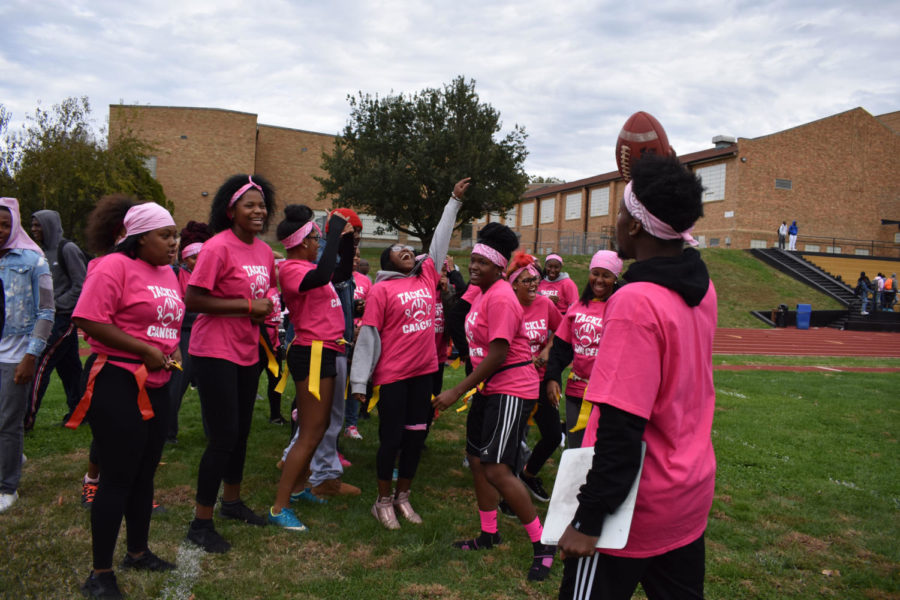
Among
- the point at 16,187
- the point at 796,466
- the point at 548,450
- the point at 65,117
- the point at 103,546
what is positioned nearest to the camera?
the point at 103,546

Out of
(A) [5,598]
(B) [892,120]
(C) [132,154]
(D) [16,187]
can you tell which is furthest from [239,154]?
(B) [892,120]

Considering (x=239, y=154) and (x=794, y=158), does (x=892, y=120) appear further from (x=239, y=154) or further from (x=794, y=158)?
(x=239, y=154)

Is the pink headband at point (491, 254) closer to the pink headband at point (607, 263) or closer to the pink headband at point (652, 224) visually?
the pink headband at point (607, 263)

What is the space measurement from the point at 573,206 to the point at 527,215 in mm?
7442

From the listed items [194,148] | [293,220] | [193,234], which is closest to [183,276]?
[193,234]

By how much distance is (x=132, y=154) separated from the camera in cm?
2789

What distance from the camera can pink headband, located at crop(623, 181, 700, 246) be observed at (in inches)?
80.0

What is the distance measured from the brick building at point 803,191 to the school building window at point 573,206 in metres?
4.67

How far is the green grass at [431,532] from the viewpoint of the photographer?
11.9 feet

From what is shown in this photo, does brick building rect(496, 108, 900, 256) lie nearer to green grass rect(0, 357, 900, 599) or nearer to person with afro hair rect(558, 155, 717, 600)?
green grass rect(0, 357, 900, 599)

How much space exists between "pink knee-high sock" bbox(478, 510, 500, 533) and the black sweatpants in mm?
2070

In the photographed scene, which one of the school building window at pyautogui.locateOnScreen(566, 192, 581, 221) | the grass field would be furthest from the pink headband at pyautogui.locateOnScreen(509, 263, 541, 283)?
Result: the school building window at pyautogui.locateOnScreen(566, 192, 581, 221)

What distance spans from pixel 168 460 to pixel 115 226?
292cm

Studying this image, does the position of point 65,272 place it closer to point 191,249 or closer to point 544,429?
point 191,249
